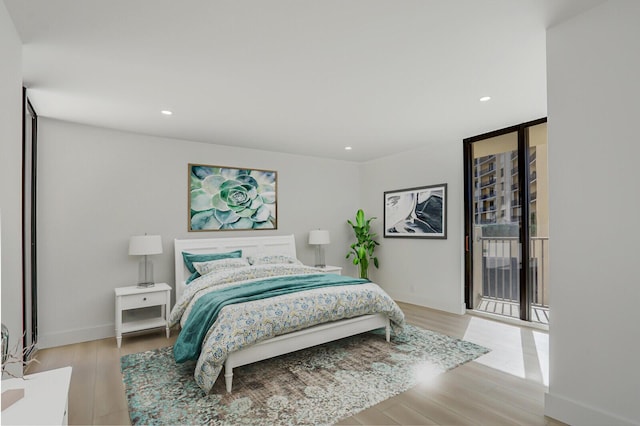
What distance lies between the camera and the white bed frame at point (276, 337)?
112 inches

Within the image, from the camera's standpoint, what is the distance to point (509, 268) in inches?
175

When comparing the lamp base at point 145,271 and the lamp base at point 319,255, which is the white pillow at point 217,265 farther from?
the lamp base at point 319,255

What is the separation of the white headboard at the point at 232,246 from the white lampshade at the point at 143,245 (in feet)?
1.42

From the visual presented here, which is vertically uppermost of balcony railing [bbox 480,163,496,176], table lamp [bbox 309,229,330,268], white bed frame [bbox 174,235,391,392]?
balcony railing [bbox 480,163,496,176]

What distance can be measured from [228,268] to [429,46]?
10.6 feet

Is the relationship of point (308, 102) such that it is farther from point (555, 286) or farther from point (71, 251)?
point (71, 251)

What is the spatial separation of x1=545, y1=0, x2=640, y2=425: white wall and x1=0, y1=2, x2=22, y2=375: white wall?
3.33 metres

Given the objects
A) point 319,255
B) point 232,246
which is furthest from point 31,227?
point 319,255

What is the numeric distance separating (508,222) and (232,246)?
3.80 meters

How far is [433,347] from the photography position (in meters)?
3.53

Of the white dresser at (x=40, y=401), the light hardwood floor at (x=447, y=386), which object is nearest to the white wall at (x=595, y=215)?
the light hardwood floor at (x=447, y=386)

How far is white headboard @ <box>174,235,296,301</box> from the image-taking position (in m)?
4.40

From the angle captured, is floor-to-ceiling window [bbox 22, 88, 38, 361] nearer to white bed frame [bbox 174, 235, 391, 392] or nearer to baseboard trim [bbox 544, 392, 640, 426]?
white bed frame [bbox 174, 235, 391, 392]

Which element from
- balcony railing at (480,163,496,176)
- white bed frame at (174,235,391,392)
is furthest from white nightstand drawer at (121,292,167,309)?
balcony railing at (480,163,496,176)
